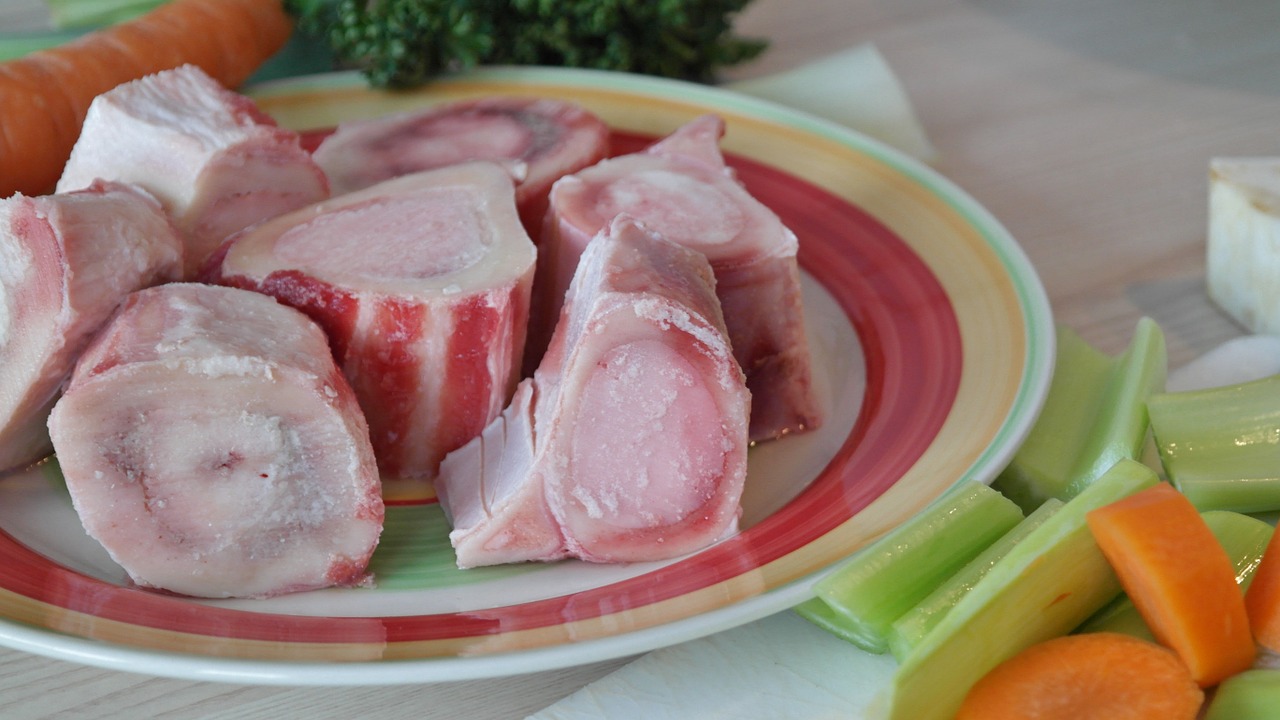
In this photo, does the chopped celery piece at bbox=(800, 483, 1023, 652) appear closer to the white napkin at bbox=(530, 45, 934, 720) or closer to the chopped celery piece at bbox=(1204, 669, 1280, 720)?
the white napkin at bbox=(530, 45, 934, 720)

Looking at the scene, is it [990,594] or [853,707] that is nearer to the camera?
[990,594]

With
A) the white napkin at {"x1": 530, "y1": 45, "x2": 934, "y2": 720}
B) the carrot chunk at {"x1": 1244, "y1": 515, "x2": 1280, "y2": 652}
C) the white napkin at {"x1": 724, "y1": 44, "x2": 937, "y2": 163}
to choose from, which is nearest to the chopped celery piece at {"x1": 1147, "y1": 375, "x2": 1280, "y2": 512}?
the carrot chunk at {"x1": 1244, "y1": 515, "x2": 1280, "y2": 652}

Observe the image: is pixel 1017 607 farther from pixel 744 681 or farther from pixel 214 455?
pixel 214 455

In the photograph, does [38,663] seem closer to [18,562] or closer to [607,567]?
[18,562]

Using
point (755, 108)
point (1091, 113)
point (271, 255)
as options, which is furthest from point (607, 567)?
point (1091, 113)

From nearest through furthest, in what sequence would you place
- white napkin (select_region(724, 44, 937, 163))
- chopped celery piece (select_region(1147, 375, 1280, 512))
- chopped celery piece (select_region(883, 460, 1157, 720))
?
1. chopped celery piece (select_region(883, 460, 1157, 720))
2. chopped celery piece (select_region(1147, 375, 1280, 512))
3. white napkin (select_region(724, 44, 937, 163))

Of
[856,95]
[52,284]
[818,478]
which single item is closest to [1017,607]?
[818,478]
